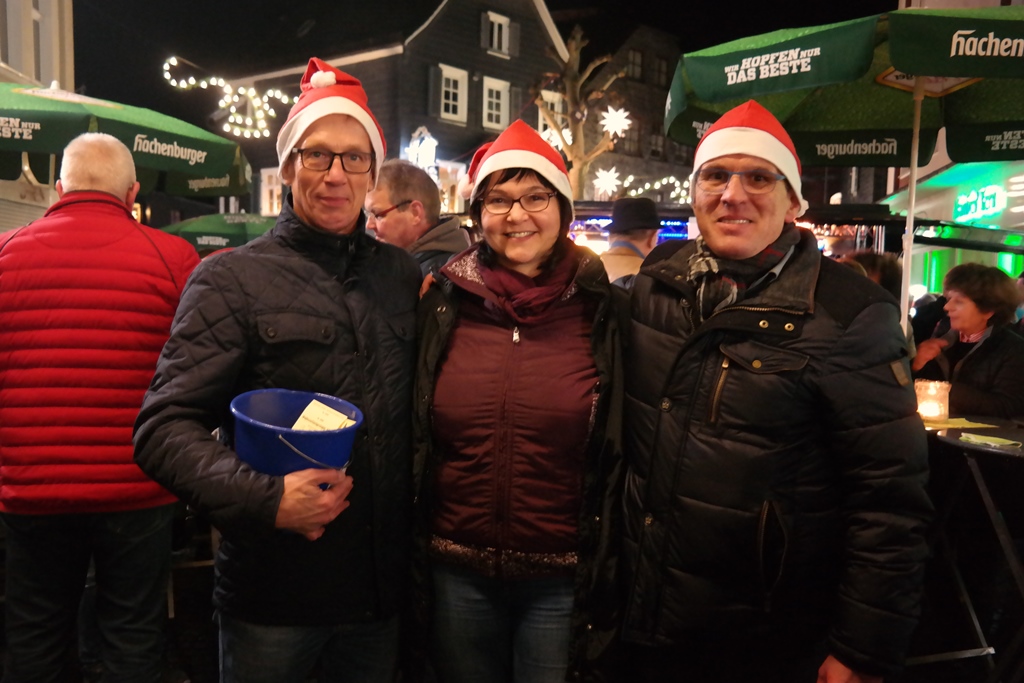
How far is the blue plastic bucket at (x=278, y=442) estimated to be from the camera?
5.22 ft

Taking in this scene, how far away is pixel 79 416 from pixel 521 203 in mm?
1850

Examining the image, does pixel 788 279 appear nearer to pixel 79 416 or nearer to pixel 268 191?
pixel 79 416

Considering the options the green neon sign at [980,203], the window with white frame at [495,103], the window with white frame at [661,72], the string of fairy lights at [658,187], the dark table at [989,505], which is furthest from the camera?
the window with white frame at [661,72]

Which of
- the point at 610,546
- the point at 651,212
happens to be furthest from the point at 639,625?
the point at 651,212

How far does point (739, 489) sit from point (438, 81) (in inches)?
840

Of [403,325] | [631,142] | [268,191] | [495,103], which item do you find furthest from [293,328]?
[631,142]

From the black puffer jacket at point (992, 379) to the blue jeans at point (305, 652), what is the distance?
3.98m

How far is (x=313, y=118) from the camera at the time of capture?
6.57 feet

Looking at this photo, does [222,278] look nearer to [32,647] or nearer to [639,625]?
[639,625]

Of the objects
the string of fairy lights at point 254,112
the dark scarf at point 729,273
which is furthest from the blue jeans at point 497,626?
the string of fairy lights at point 254,112

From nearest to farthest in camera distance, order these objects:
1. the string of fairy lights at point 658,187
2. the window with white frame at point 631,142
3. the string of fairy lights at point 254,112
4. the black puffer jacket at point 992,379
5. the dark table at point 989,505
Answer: the dark table at point 989,505, the black puffer jacket at point 992,379, the string of fairy lights at point 254,112, the string of fairy lights at point 658,187, the window with white frame at point 631,142

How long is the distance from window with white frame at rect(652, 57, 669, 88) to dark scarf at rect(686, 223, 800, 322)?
88.3 feet

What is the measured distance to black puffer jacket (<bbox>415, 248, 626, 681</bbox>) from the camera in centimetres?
198

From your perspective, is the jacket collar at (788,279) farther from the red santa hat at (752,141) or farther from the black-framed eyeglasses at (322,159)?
the black-framed eyeglasses at (322,159)
